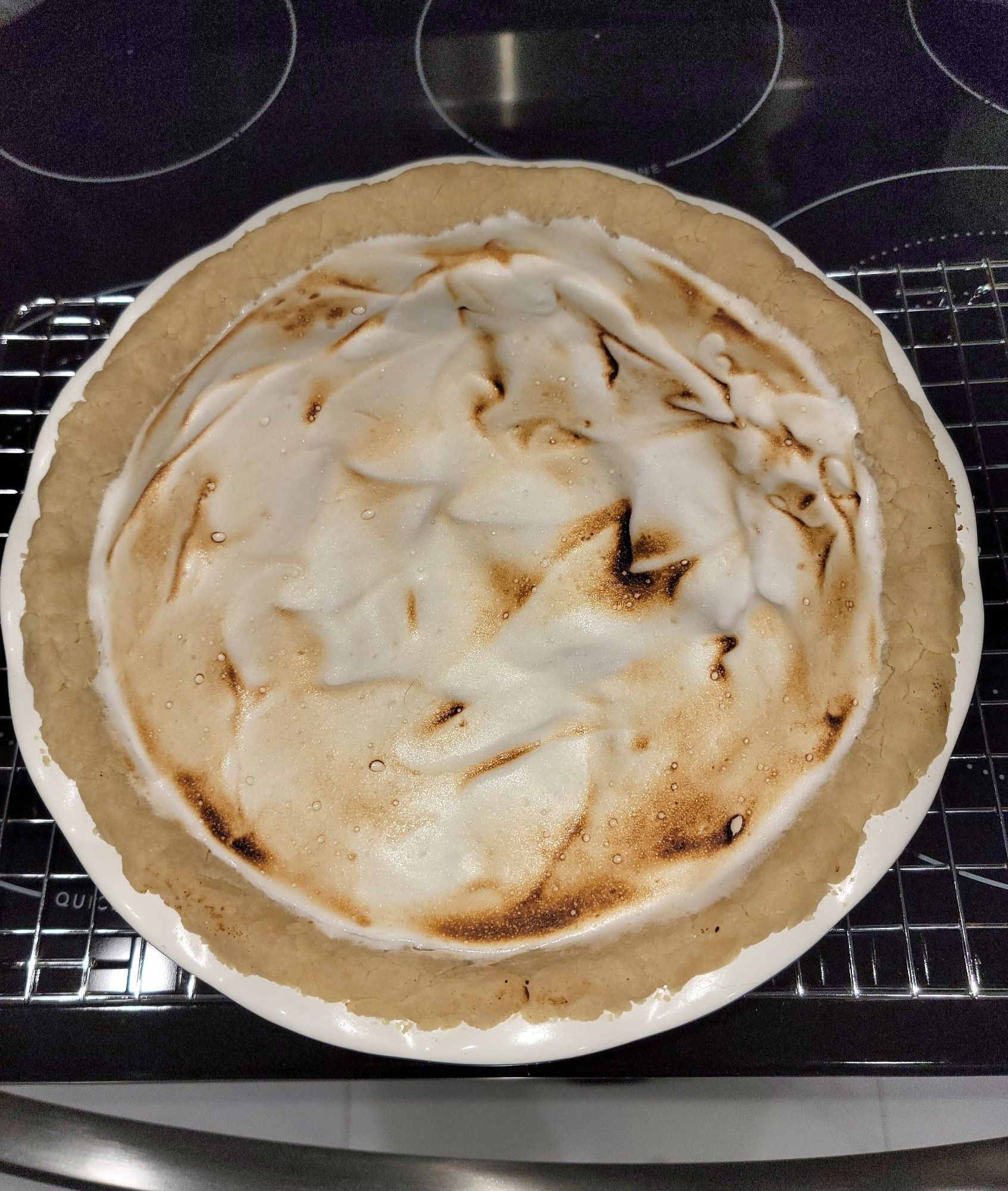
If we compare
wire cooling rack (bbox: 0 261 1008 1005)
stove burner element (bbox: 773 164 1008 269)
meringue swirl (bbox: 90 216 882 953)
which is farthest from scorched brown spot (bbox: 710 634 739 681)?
stove burner element (bbox: 773 164 1008 269)

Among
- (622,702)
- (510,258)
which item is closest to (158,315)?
(510,258)

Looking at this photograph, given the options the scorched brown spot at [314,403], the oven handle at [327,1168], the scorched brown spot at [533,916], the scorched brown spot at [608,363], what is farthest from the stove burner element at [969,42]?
the oven handle at [327,1168]

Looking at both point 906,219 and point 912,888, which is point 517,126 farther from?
point 912,888

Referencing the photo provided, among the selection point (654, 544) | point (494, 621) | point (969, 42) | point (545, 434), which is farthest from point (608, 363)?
point (969, 42)

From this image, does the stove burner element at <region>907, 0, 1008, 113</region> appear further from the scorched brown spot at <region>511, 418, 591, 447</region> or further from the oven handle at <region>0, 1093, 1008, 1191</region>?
the oven handle at <region>0, 1093, 1008, 1191</region>

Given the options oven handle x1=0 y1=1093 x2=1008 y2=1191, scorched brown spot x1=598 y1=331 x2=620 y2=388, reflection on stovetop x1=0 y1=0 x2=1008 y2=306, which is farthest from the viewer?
reflection on stovetop x1=0 y1=0 x2=1008 y2=306

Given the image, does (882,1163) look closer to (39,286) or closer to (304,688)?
(304,688)
